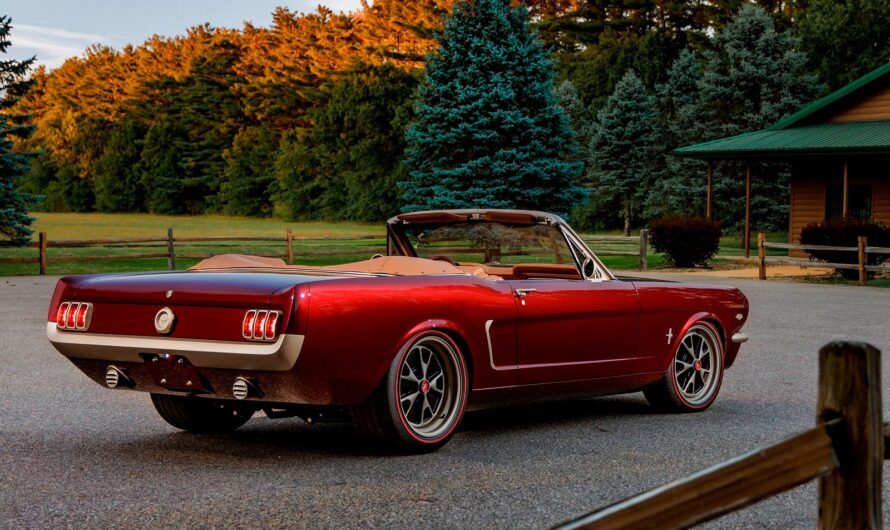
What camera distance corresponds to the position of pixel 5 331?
1444 centimetres

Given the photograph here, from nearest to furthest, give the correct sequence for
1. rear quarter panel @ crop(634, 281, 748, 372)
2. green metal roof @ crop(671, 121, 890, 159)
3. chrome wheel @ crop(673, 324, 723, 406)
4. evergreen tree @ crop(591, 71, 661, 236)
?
1. rear quarter panel @ crop(634, 281, 748, 372)
2. chrome wheel @ crop(673, 324, 723, 406)
3. green metal roof @ crop(671, 121, 890, 159)
4. evergreen tree @ crop(591, 71, 661, 236)

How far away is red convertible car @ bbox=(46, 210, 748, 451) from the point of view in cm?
592

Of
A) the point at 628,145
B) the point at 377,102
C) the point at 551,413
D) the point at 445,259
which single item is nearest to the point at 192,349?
the point at 445,259

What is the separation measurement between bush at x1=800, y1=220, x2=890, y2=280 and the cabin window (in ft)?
22.4

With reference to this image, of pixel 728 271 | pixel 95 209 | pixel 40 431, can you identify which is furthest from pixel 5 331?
pixel 95 209

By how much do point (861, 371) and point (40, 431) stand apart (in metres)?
5.74

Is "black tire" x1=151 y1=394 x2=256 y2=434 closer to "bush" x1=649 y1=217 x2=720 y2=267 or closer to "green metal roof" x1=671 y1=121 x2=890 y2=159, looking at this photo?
"bush" x1=649 y1=217 x2=720 y2=267

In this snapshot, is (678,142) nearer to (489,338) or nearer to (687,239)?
(687,239)

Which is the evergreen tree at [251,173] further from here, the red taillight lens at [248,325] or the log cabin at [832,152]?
the red taillight lens at [248,325]

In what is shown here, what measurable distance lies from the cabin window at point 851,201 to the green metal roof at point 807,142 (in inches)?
70.4

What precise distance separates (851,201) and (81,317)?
3135 cm

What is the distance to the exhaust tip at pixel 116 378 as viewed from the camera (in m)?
6.36

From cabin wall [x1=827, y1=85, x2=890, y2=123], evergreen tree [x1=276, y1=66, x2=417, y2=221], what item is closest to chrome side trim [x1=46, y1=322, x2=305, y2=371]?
cabin wall [x1=827, y1=85, x2=890, y2=123]

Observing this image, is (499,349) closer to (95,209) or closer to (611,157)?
(611,157)
